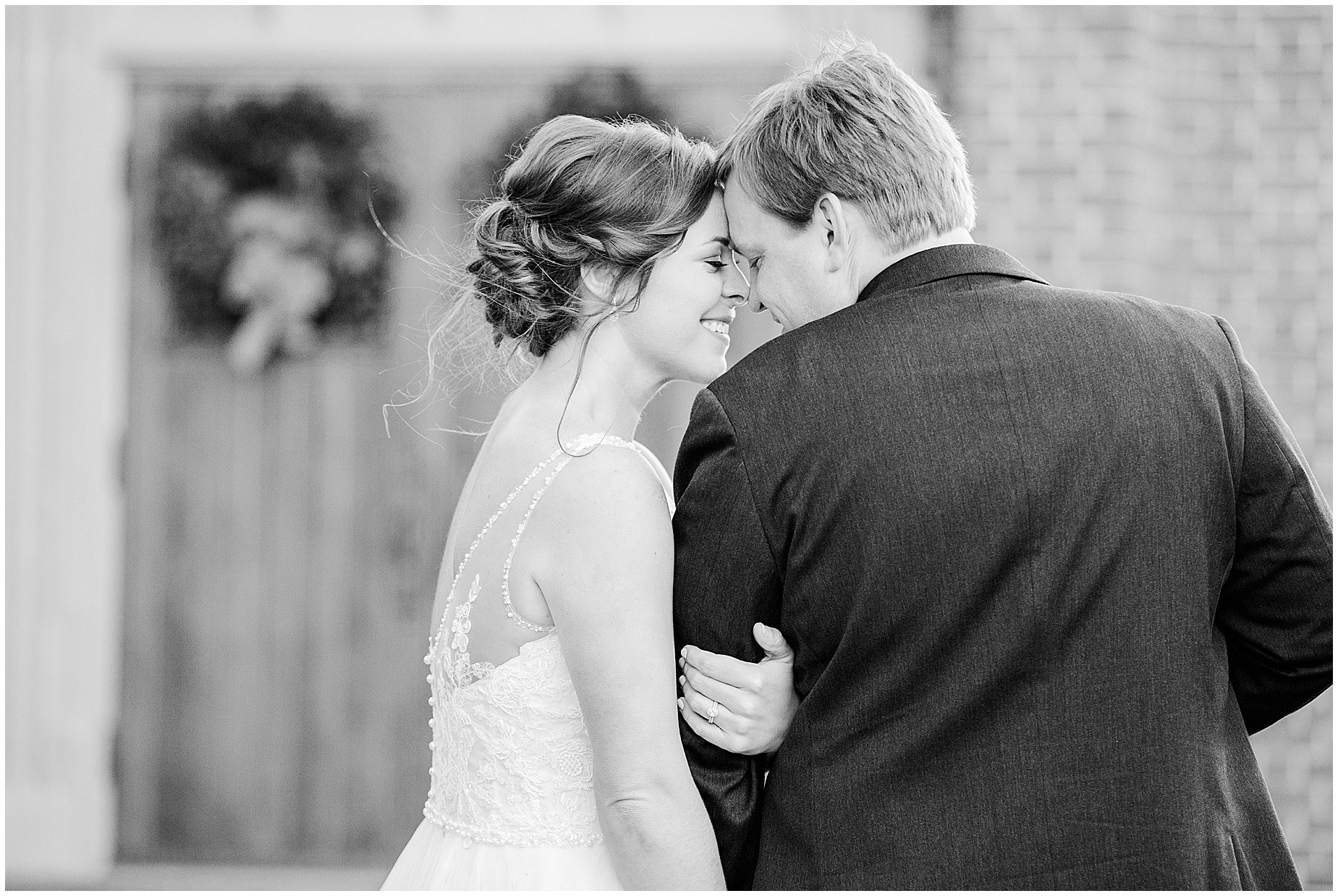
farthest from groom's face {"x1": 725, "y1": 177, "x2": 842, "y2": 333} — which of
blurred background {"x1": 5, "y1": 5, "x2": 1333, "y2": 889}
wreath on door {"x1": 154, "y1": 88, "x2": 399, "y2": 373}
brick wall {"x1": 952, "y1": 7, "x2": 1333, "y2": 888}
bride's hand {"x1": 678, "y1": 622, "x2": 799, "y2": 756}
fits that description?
wreath on door {"x1": 154, "y1": 88, "x2": 399, "y2": 373}

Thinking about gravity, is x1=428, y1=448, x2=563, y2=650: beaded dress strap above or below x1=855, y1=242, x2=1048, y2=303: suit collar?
below

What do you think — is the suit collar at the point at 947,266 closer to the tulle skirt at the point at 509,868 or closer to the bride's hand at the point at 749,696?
the bride's hand at the point at 749,696

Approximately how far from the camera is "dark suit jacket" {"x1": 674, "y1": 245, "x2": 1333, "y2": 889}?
5.24ft

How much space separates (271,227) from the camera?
4660 millimetres

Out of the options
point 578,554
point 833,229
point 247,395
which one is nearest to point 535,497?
point 578,554

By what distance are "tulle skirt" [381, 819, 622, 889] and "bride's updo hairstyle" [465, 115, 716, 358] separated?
0.90 metres

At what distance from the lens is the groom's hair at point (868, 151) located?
180cm

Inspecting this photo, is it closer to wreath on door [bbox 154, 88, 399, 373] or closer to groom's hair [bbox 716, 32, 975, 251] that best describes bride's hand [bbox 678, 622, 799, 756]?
groom's hair [bbox 716, 32, 975, 251]

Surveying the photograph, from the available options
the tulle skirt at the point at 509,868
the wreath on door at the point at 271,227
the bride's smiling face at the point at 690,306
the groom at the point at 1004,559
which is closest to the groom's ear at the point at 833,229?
the groom at the point at 1004,559

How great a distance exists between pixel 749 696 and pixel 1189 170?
3262 millimetres

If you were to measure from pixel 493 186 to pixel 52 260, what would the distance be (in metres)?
1.74

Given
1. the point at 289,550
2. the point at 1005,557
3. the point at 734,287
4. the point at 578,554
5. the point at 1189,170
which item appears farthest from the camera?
the point at 289,550

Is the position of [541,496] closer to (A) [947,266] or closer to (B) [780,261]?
(B) [780,261]

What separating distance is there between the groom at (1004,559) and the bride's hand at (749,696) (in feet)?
0.21
